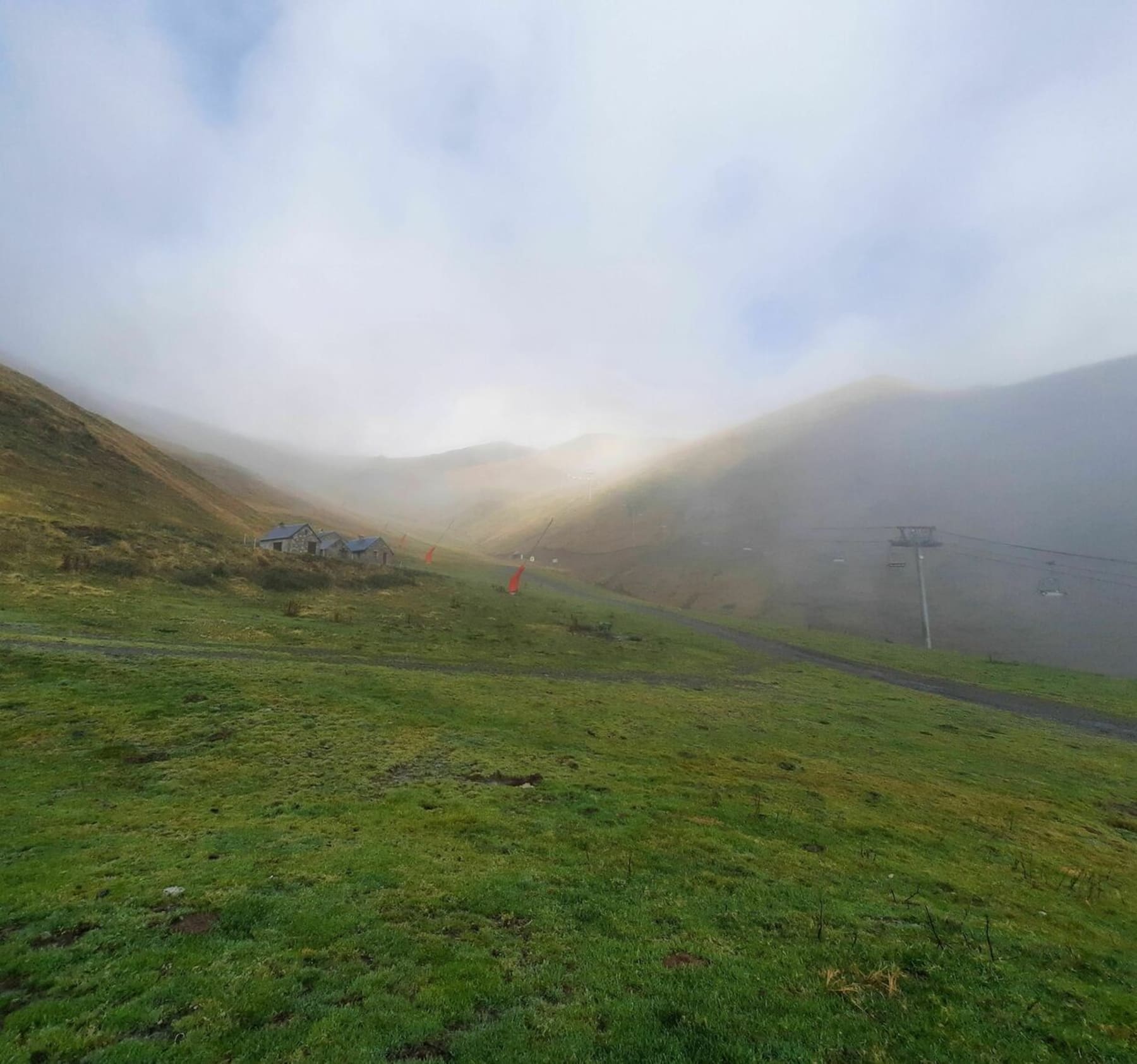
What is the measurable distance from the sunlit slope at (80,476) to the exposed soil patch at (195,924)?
2712 inches

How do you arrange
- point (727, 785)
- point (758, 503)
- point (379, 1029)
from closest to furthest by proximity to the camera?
point (379, 1029) → point (727, 785) → point (758, 503)

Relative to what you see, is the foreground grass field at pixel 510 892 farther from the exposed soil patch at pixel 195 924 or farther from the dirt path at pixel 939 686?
the dirt path at pixel 939 686

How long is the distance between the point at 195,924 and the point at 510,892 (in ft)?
22.9

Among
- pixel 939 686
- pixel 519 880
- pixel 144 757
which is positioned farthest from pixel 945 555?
pixel 144 757

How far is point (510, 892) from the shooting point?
14.5 metres

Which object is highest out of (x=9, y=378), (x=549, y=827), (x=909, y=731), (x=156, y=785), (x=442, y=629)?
(x=9, y=378)

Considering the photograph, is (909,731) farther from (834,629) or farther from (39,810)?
(834,629)

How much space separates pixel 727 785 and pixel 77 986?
22.3 m

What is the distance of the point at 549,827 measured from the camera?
19125 mm

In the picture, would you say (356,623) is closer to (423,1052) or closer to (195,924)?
(195,924)

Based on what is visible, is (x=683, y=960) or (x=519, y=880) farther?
(x=519, y=880)

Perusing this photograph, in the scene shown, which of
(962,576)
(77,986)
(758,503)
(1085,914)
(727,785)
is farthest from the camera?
(758,503)

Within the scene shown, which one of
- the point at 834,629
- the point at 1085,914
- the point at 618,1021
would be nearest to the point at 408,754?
the point at 618,1021

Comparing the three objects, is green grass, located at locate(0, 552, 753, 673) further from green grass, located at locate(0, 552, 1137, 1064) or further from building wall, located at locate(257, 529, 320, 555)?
building wall, located at locate(257, 529, 320, 555)
